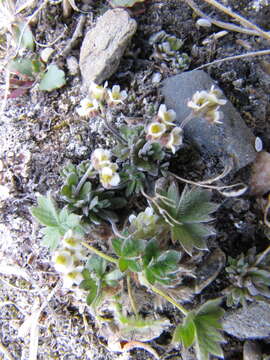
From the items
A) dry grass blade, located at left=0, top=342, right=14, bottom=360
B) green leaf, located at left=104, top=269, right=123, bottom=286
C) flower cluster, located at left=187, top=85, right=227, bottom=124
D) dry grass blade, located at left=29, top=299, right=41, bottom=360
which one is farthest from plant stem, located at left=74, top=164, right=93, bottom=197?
dry grass blade, located at left=0, top=342, right=14, bottom=360

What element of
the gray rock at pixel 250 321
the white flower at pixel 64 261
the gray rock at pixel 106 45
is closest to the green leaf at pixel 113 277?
the white flower at pixel 64 261

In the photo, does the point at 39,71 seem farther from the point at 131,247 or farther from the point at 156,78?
the point at 131,247

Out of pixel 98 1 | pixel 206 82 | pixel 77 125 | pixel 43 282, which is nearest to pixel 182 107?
pixel 206 82

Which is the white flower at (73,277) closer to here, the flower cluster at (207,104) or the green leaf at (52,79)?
the flower cluster at (207,104)

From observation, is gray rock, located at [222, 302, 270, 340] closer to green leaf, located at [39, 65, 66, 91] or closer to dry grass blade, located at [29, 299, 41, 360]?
dry grass blade, located at [29, 299, 41, 360]

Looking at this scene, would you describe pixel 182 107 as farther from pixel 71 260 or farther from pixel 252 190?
pixel 71 260
